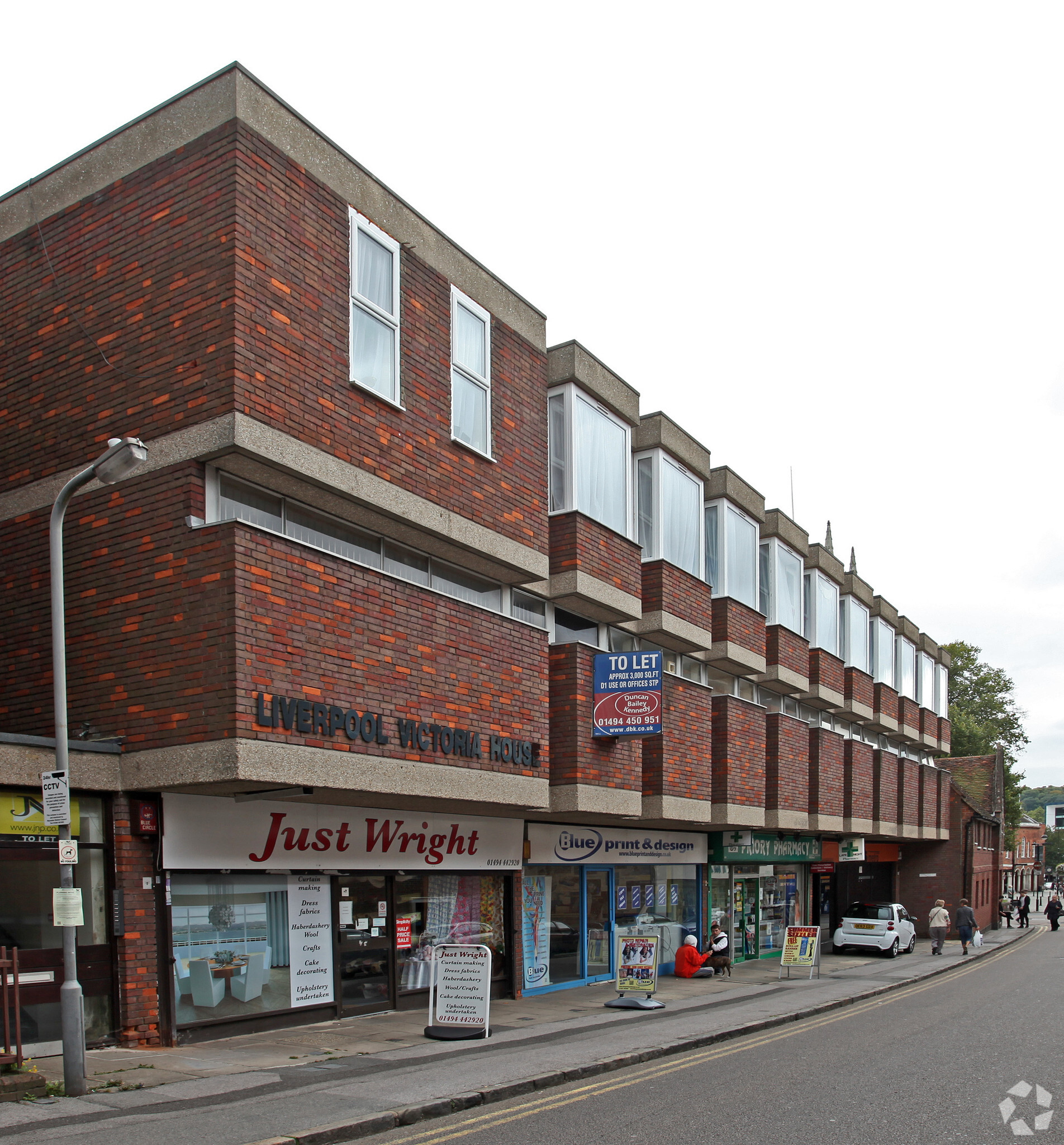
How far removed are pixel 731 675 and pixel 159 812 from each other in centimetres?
1461

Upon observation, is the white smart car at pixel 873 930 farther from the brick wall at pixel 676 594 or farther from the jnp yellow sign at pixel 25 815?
the jnp yellow sign at pixel 25 815

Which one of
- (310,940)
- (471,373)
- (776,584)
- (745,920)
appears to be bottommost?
(745,920)

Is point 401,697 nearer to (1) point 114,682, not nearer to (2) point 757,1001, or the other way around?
(1) point 114,682

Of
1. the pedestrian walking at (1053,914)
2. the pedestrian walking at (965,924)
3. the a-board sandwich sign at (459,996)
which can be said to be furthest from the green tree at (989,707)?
the a-board sandwich sign at (459,996)

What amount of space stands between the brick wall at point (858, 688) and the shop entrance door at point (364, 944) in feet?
60.1

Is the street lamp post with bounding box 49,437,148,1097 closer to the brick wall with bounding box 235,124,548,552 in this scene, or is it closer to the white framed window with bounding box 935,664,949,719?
the brick wall with bounding box 235,124,548,552

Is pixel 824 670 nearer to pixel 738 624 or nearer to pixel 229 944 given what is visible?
pixel 738 624

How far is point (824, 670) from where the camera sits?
94.3 feet

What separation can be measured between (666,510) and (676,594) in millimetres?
1461

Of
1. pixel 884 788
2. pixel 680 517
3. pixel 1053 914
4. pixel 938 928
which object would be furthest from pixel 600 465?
pixel 1053 914

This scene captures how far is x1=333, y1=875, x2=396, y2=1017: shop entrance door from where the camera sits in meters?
14.2

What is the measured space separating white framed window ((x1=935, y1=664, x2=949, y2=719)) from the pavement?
2605cm

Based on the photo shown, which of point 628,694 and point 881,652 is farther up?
point 881,652

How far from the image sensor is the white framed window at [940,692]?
Result: 138 feet
